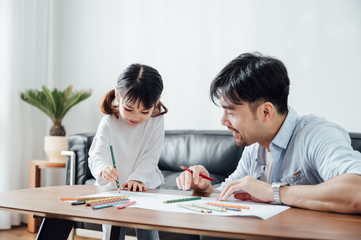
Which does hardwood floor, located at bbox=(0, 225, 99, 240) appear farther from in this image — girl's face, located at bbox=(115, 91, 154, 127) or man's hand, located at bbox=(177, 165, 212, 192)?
man's hand, located at bbox=(177, 165, 212, 192)

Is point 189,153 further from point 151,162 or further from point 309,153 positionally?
point 309,153

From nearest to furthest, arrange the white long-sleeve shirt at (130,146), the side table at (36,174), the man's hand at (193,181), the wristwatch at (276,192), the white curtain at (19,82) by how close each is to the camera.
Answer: the wristwatch at (276,192) < the man's hand at (193,181) < the white long-sleeve shirt at (130,146) < the side table at (36,174) < the white curtain at (19,82)

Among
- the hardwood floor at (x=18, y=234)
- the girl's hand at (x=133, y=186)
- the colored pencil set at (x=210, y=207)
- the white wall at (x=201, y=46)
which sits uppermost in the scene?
the white wall at (x=201, y=46)

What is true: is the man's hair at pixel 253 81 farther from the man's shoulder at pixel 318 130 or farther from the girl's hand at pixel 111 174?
the girl's hand at pixel 111 174

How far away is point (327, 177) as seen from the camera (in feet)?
3.22

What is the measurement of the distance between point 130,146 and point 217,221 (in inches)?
37.5

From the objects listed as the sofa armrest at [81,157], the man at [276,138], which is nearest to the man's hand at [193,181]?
the man at [276,138]

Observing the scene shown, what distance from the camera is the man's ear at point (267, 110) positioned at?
116cm

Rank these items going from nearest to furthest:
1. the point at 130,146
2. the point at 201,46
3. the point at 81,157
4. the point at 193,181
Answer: the point at 193,181 → the point at 130,146 → the point at 81,157 → the point at 201,46

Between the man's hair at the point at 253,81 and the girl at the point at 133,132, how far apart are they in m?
0.48

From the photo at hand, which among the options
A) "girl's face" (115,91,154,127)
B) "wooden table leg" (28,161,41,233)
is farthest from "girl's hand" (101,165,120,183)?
"wooden table leg" (28,161,41,233)

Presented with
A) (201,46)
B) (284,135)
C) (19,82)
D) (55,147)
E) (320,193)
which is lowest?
(55,147)

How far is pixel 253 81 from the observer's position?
44.0 inches

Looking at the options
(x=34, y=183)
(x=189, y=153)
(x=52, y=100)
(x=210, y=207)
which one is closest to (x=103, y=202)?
(x=210, y=207)
